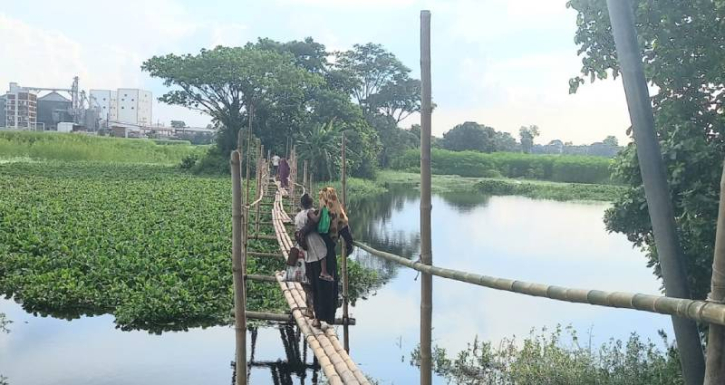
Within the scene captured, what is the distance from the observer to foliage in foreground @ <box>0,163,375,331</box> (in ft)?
26.8

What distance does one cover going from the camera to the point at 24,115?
Answer: 223 ft

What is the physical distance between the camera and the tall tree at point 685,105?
4973 millimetres

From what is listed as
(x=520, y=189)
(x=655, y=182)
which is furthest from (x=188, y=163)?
(x=655, y=182)

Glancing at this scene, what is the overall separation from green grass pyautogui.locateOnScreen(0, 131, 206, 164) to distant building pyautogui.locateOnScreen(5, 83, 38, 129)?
104 ft

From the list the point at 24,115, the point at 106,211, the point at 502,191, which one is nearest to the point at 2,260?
the point at 106,211

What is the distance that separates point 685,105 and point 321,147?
24.5 m

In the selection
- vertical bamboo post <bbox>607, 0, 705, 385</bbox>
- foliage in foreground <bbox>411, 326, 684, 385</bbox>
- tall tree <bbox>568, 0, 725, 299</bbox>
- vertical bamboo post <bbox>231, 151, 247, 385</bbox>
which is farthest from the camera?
foliage in foreground <bbox>411, 326, 684, 385</bbox>

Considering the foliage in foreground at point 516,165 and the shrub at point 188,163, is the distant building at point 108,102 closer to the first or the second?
the foliage in foreground at point 516,165

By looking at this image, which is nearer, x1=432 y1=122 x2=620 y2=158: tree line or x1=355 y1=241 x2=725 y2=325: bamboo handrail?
x1=355 y1=241 x2=725 y2=325: bamboo handrail

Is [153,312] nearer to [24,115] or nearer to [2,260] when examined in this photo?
[2,260]

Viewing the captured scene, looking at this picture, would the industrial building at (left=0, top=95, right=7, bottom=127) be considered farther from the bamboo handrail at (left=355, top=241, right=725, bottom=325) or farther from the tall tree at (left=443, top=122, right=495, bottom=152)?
the bamboo handrail at (left=355, top=241, right=725, bottom=325)

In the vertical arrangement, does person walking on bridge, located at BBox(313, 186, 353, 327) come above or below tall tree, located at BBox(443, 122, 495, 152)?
below

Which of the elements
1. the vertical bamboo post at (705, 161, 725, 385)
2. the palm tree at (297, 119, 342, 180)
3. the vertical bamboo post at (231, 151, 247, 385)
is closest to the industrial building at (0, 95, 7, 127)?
the palm tree at (297, 119, 342, 180)

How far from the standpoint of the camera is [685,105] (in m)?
5.37
